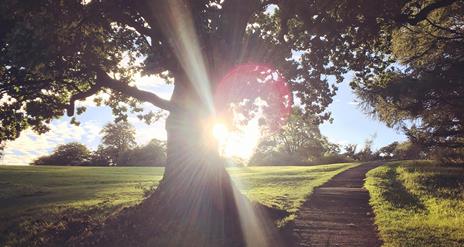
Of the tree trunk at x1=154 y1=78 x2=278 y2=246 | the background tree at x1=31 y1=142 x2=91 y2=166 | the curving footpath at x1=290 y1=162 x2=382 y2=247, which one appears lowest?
the curving footpath at x1=290 y1=162 x2=382 y2=247

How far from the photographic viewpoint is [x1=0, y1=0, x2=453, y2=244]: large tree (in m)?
11.7

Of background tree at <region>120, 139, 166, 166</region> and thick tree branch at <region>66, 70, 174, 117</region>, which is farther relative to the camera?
background tree at <region>120, 139, 166, 166</region>

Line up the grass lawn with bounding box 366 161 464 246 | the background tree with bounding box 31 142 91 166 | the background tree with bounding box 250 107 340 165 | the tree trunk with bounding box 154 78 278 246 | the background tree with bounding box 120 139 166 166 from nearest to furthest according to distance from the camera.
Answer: the grass lawn with bounding box 366 161 464 246 → the tree trunk with bounding box 154 78 278 246 → the background tree with bounding box 31 142 91 166 → the background tree with bounding box 120 139 166 166 → the background tree with bounding box 250 107 340 165

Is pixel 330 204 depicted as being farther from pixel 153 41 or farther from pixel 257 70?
A: pixel 153 41

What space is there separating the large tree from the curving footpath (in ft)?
8.67

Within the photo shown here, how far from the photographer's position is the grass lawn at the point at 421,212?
11320mm

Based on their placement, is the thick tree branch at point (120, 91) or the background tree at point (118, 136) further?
the background tree at point (118, 136)

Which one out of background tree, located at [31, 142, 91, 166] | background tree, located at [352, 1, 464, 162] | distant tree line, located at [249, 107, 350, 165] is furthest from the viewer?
distant tree line, located at [249, 107, 350, 165]

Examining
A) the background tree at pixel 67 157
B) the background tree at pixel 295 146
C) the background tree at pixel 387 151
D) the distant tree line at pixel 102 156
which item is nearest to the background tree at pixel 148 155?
the distant tree line at pixel 102 156

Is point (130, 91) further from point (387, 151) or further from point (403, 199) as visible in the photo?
point (387, 151)

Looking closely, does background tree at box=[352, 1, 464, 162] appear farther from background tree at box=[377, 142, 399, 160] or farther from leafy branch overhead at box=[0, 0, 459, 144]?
background tree at box=[377, 142, 399, 160]

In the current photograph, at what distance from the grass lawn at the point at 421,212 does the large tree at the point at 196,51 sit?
4.83 metres

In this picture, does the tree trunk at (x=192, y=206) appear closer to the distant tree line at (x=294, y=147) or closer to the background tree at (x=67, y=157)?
the background tree at (x=67, y=157)

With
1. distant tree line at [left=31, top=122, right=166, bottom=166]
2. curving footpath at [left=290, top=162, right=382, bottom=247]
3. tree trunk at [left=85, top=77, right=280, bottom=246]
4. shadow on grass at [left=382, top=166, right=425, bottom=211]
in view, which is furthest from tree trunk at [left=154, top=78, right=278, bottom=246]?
distant tree line at [left=31, top=122, right=166, bottom=166]
